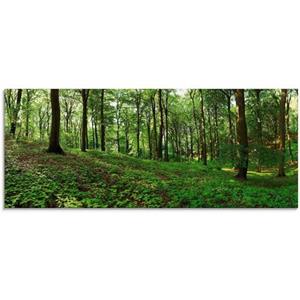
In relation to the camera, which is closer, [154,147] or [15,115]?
[15,115]

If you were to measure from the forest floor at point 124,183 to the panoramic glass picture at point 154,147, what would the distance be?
0.04ft

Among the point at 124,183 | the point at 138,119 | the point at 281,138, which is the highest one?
the point at 138,119

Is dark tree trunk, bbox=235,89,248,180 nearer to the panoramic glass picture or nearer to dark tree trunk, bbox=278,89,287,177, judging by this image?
the panoramic glass picture

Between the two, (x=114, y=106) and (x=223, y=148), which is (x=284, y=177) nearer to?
(x=223, y=148)

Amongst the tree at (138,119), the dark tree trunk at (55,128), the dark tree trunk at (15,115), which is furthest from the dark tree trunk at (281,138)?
the dark tree trunk at (15,115)

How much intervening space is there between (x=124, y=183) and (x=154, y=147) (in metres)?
0.62

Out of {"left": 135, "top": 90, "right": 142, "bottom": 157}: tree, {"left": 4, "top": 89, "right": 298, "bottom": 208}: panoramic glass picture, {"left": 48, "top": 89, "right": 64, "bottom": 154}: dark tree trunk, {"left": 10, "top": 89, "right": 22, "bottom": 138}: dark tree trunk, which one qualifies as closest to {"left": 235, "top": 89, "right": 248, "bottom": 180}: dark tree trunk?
{"left": 4, "top": 89, "right": 298, "bottom": 208}: panoramic glass picture

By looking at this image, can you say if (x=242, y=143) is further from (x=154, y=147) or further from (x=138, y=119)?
(x=138, y=119)

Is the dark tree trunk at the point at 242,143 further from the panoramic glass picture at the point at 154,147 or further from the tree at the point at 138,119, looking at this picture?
the tree at the point at 138,119

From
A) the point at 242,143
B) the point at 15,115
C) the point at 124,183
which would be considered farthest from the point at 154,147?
the point at 15,115
